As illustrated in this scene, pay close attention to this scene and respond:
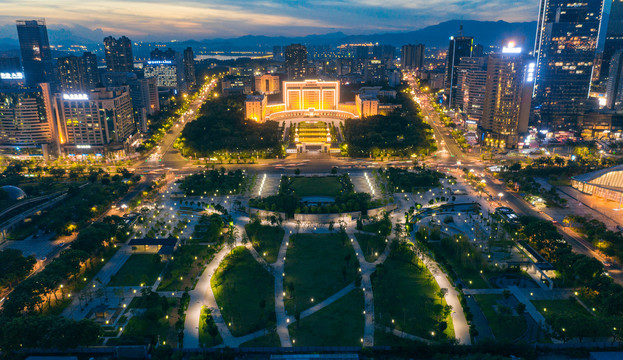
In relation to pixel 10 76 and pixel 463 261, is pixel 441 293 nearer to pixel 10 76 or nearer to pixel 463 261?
pixel 463 261

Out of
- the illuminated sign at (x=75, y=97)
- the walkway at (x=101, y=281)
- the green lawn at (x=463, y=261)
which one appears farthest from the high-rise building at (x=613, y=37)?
the walkway at (x=101, y=281)

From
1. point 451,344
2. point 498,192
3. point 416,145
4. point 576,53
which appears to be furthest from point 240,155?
point 576,53

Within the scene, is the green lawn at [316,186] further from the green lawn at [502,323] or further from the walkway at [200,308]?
the green lawn at [502,323]

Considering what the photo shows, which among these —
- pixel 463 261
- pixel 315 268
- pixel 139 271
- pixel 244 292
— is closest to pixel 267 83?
pixel 139 271

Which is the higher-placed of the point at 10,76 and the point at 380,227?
the point at 10,76

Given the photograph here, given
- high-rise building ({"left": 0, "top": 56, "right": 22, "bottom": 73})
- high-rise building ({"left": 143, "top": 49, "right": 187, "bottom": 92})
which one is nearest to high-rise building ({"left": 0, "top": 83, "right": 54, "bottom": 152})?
high-rise building ({"left": 0, "top": 56, "right": 22, "bottom": 73})

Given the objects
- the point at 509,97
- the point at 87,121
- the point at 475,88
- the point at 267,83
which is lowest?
the point at 87,121
